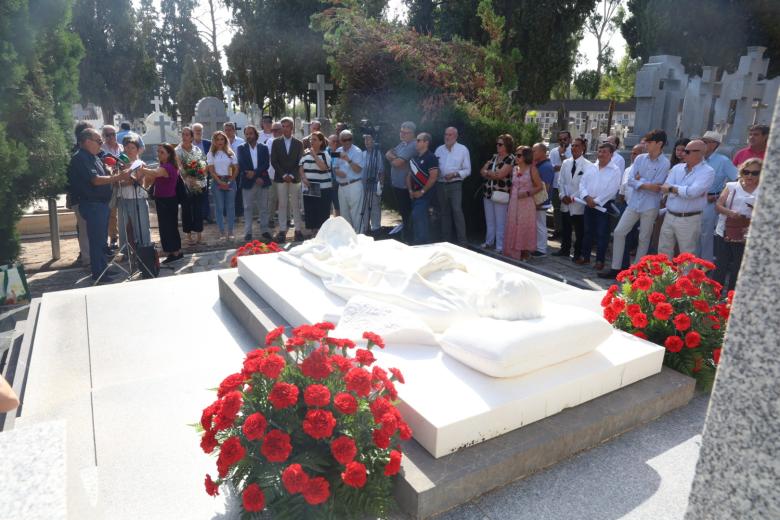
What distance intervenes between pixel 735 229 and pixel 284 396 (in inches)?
189

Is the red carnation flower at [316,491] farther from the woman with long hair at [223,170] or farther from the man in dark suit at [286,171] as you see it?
the woman with long hair at [223,170]

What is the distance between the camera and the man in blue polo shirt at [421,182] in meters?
7.44

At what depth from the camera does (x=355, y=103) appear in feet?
30.5

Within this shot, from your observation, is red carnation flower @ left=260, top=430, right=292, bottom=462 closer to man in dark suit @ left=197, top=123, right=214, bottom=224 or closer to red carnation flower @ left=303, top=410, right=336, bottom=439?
red carnation flower @ left=303, top=410, right=336, bottom=439

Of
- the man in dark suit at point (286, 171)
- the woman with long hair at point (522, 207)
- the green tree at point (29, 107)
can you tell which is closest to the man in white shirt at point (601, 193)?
the woman with long hair at point (522, 207)

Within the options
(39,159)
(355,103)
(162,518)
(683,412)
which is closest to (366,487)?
(162,518)

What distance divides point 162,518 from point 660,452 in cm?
228

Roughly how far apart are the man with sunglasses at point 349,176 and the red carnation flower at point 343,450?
642 cm

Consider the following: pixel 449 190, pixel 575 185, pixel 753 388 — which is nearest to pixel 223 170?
pixel 449 190

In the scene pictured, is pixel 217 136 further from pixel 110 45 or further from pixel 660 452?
pixel 110 45

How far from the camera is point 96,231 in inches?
245

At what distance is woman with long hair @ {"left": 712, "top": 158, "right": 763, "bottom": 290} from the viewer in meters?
4.84

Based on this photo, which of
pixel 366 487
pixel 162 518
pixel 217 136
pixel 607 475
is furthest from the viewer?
pixel 217 136

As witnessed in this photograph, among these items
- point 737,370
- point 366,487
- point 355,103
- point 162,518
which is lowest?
point 162,518
